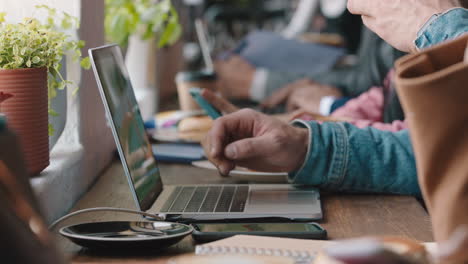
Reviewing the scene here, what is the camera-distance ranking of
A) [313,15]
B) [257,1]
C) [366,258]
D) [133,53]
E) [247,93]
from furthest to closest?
[257,1], [313,15], [247,93], [133,53], [366,258]

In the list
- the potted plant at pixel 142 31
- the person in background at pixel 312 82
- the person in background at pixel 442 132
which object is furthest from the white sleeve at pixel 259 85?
the person in background at pixel 442 132

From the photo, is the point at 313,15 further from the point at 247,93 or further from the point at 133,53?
the point at 133,53

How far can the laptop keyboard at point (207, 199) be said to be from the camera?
1.07 metres

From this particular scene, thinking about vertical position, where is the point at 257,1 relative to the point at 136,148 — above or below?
below

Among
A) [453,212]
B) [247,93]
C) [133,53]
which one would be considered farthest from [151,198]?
[247,93]

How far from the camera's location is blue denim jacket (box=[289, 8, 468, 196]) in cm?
122

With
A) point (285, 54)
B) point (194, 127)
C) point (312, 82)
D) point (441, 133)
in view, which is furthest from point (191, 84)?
point (441, 133)

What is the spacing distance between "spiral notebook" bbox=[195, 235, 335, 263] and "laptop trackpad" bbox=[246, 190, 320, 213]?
8.4 inches

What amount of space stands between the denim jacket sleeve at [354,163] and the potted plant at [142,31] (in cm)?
92

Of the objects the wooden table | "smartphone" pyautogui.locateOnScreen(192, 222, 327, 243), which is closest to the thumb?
the wooden table

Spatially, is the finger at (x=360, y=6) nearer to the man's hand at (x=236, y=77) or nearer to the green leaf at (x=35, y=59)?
the green leaf at (x=35, y=59)

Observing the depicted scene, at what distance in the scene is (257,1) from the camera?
7.35 metres

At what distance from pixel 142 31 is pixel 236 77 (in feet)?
2.13

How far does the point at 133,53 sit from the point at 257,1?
16.2 feet
